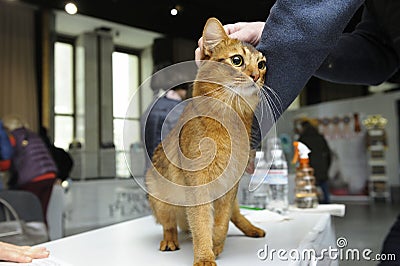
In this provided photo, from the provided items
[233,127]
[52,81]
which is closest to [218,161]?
[233,127]

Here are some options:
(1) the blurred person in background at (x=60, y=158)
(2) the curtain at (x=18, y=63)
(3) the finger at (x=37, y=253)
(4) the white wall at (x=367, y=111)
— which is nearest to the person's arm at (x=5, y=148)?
(1) the blurred person in background at (x=60, y=158)

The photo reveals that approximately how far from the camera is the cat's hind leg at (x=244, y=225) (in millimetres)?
650

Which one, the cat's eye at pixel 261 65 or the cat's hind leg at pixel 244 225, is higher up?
the cat's eye at pixel 261 65

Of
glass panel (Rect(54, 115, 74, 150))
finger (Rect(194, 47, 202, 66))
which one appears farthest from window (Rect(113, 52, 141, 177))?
glass panel (Rect(54, 115, 74, 150))

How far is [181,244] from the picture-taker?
583 millimetres

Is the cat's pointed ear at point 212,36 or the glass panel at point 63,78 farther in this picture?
the glass panel at point 63,78

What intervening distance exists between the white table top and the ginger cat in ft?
0.19

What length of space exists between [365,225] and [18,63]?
2.29 meters

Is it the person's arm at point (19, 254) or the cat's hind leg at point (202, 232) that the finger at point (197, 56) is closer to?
the cat's hind leg at point (202, 232)

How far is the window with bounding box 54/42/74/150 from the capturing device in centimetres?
177

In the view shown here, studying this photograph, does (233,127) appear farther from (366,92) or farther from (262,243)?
(366,92)

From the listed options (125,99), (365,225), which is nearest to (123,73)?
(125,99)

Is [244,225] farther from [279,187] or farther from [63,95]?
[63,95]

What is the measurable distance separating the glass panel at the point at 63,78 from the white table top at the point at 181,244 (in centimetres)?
107
